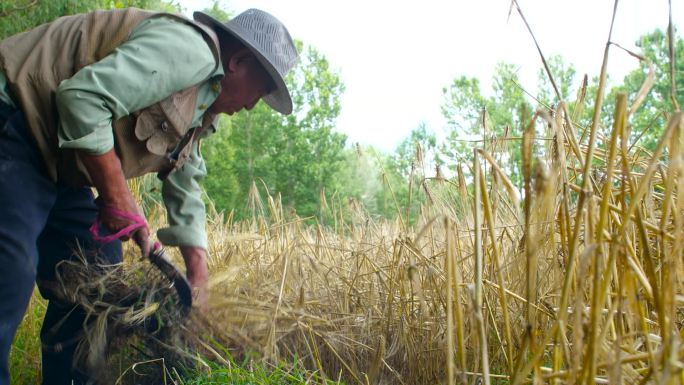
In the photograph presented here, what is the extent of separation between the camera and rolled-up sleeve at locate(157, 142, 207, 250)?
254 cm

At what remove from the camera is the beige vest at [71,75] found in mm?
Answer: 1928

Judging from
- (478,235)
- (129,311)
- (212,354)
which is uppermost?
(478,235)

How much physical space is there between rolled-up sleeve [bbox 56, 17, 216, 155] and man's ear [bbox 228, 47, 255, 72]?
0.28m

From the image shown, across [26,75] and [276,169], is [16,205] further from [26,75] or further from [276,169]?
[276,169]

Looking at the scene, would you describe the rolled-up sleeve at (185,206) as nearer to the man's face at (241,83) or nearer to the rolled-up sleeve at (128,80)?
the man's face at (241,83)

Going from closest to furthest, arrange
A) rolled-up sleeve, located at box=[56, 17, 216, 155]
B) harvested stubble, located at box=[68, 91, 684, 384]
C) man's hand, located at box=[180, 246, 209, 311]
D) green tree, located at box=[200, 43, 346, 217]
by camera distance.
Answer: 1. harvested stubble, located at box=[68, 91, 684, 384]
2. rolled-up sleeve, located at box=[56, 17, 216, 155]
3. man's hand, located at box=[180, 246, 209, 311]
4. green tree, located at box=[200, 43, 346, 217]

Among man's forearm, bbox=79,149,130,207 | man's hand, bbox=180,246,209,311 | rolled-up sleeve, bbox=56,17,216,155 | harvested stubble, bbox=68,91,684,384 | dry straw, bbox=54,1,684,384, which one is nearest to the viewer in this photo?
harvested stubble, bbox=68,91,684,384

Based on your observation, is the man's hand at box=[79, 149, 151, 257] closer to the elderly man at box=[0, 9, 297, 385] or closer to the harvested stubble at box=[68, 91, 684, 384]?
the elderly man at box=[0, 9, 297, 385]

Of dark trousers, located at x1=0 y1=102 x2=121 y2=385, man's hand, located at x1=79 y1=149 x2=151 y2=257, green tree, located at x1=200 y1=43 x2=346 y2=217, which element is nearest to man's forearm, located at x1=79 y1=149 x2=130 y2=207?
man's hand, located at x1=79 y1=149 x2=151 y2=257

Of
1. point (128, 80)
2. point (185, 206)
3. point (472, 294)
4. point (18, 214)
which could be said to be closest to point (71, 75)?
point (128, 80)

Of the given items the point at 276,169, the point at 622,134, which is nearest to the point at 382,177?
the point at 622,134

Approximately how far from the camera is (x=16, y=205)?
184 centimetres

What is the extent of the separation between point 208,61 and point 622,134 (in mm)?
1328

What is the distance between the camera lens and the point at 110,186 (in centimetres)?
195
